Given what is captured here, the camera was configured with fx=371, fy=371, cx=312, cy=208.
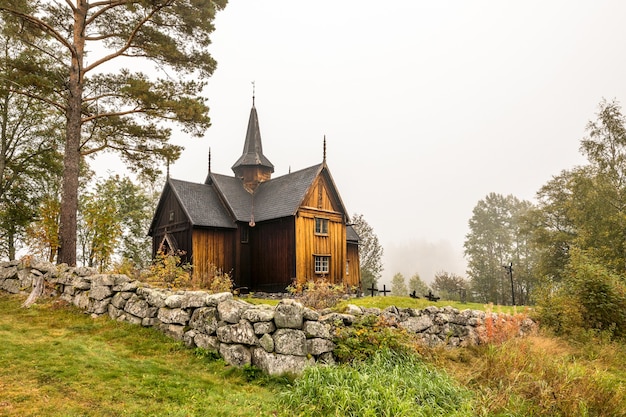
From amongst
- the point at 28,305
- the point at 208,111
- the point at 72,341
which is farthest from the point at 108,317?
the point at 208,111

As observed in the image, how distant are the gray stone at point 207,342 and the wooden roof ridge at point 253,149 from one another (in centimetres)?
1908

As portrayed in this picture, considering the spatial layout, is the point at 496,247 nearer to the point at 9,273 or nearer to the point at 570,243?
the point at 570,243

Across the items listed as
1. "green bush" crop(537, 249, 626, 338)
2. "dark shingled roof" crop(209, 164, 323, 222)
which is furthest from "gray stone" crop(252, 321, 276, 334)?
"dark shingled roof" crop(209, 164, 323, 222)

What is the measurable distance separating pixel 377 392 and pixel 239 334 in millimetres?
3023

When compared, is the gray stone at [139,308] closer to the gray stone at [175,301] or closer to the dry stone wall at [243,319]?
the dry stone wall at [243,319]

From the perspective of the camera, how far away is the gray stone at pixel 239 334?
732 centimetres

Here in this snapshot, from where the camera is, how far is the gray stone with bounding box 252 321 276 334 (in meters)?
7.26

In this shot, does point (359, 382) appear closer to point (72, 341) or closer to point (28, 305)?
point (72, 341)

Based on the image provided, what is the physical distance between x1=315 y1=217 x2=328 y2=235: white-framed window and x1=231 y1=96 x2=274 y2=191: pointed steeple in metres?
6.20

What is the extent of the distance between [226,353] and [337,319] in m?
2.35

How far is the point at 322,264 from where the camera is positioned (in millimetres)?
22547

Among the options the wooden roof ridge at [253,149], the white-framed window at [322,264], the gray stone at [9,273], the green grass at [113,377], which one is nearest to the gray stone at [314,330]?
the green grass at [113,377]

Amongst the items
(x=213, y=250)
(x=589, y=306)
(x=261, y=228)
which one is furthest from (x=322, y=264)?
(x=589, y=306)

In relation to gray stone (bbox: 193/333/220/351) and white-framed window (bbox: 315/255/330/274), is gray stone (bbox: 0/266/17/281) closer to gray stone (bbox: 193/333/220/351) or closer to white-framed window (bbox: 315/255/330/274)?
gray stone (bbox: 193/333/220/351)
